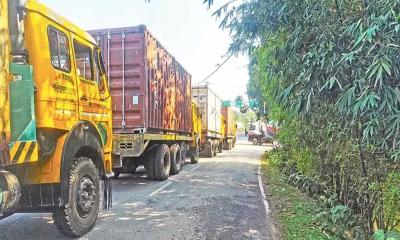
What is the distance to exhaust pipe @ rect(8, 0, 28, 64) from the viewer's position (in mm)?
3863

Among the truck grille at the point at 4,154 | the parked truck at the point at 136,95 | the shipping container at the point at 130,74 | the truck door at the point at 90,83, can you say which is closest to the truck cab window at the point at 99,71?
the truck door at the point at 90,83

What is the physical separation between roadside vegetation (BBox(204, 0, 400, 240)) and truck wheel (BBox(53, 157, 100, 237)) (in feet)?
8.76

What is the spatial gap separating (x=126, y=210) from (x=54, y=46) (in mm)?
3314

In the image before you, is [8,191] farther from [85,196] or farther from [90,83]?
[90,83]

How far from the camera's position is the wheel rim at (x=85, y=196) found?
491cm

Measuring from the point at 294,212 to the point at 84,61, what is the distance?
14.5 feet

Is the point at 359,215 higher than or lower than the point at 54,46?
lower

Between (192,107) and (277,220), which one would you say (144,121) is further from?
(192,107)

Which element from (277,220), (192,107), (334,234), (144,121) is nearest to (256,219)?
(277,220)

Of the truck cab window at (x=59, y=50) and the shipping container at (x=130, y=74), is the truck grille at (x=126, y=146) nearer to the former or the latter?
the shipping container at (x=130, y=74)

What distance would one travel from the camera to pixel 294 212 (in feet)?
22.0

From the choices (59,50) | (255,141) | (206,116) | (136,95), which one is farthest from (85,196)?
(255,141)

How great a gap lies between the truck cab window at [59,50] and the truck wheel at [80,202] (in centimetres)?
125

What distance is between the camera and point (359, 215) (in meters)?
5.73
